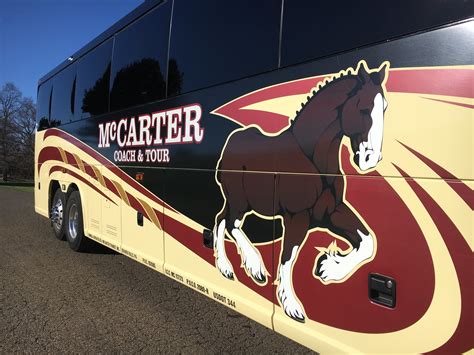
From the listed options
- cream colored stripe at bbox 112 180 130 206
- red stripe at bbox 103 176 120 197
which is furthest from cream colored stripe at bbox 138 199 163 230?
red stripe at bbox 103 176 120 197

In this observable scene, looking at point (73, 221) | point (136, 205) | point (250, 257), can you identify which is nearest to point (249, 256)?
point (250, 257)

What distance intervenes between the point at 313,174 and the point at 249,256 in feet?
2.99

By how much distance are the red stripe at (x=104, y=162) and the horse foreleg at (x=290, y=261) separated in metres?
1.63

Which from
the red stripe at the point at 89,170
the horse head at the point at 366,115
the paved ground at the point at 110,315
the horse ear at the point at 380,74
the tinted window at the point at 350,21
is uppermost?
the tinted window at the point at 350,21

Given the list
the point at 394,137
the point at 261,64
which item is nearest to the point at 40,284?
the point at 261,64

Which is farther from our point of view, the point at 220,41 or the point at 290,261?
the point at 220,41

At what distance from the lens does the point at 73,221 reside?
7629 mm

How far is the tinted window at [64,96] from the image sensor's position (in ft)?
24.9

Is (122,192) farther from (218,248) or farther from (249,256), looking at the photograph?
(249,256)

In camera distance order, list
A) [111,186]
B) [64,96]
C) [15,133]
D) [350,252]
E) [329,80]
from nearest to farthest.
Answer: [350,252] → [329,80] → [111,186] → [64,96] → [15,133]

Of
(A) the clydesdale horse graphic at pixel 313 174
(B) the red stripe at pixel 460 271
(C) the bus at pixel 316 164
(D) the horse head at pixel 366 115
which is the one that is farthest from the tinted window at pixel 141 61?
(B) the red stripe at pixel 460 271

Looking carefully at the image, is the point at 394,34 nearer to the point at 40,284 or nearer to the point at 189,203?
the point at 189,203

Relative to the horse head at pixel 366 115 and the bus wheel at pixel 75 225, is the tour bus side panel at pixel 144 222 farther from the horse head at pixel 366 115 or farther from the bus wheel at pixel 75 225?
the horse head at pixel 366 115

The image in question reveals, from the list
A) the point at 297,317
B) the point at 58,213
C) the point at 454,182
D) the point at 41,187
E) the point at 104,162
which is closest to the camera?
the point at 454,182
